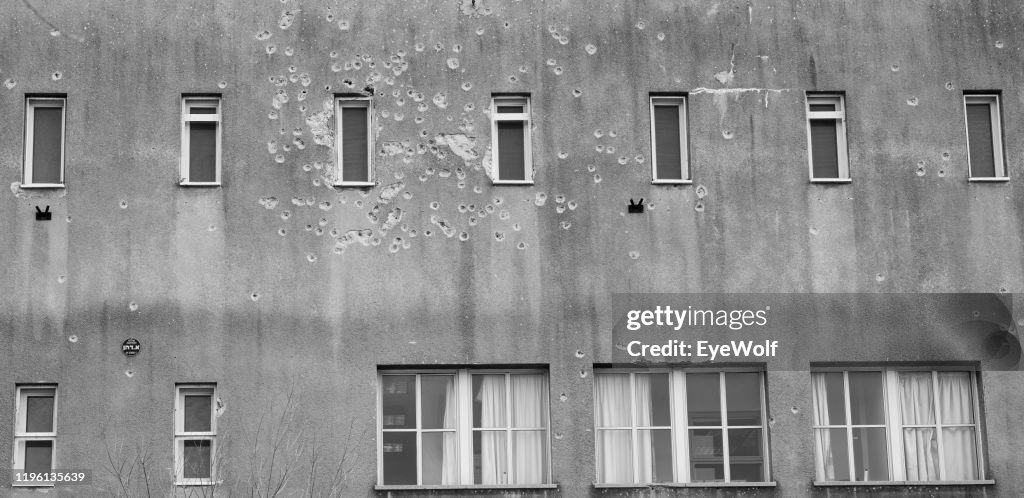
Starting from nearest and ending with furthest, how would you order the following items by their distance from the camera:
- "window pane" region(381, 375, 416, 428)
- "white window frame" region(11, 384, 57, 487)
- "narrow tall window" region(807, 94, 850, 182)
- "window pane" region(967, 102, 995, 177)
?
"white window frame" region(11, 384, 57, 487), "window pane" region(381, 375, 416, 428), "narrow tall window" region(807, 94, 850, 182), "window pane" region(967, 102, 995, 177)

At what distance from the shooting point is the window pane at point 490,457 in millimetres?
21844

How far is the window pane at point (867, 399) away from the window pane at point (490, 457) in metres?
4.91

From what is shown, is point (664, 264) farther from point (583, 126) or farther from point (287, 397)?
point (287, 397)

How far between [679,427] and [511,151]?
14.9 ft

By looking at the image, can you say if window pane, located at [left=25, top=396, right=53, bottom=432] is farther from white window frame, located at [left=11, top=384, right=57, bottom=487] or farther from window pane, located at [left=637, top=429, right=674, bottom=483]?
window pane, located at [left=637, top=429, right=674, bottom=483]

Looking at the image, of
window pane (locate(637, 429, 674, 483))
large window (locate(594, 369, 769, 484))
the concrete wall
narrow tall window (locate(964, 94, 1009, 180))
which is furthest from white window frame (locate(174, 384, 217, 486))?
narrow tall window (locate(964, 94, 1009, 180))

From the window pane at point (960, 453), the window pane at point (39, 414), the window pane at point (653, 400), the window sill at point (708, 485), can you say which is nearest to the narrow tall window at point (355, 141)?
the window pane at point (653, 400)

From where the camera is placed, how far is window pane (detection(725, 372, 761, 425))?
2214cm

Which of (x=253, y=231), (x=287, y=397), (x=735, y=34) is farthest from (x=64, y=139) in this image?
(x=735, y=34)

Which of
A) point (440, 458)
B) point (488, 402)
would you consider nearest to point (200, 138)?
point (488, 402)

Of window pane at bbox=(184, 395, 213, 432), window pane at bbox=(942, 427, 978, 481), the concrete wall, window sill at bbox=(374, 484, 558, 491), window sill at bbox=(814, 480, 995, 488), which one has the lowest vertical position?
window sill at bbox=(814, 480, 995, 488)

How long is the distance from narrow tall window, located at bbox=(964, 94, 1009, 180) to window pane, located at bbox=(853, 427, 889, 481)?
3.98 meters

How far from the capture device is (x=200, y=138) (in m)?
22.4

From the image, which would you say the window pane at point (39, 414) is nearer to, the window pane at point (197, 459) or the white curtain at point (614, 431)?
the window pane at point (197, 459)
